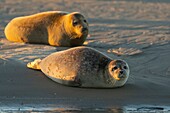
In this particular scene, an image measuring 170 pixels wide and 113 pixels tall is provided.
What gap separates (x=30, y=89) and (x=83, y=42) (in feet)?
9.37

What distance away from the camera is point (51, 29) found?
33.2 ft

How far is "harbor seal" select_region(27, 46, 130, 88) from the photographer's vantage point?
7238 millimetres

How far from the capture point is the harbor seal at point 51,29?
9.84 metres

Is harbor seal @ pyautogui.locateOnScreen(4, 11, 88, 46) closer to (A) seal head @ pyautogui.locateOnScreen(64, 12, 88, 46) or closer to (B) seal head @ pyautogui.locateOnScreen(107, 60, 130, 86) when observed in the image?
(A) seal head @ pyautogui.locateOnScreen(64, 12, 88, 46)

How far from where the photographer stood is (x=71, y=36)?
9914 millimetres

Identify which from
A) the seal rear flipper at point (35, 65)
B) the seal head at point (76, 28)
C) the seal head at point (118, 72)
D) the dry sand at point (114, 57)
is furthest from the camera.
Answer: the seal head at point (76, 28)

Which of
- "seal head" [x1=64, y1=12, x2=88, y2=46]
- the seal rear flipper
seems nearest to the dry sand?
the seal rear flipper

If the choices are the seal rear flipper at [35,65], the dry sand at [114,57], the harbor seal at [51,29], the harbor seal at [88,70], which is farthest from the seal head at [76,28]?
the harbor seal at [88,70]

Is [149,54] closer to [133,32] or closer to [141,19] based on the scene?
[133,32]

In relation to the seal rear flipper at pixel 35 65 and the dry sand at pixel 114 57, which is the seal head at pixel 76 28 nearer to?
the dry sand at pixel 114 57

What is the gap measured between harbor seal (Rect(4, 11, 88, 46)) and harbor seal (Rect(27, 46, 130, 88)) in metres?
2.26

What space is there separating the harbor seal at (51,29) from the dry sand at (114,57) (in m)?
0.23

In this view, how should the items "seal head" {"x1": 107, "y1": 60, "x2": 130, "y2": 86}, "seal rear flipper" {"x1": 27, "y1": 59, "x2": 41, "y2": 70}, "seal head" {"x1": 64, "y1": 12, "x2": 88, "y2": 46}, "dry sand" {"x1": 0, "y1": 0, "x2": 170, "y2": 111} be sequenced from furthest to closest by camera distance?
"seal head" {"x1": 64, "y1": 12, "x2": 88, "y2": 46}, "seal rear flipper" {"x1": 27, "y1": 59, "x2": 41, "y2": 70}, "seal head" {"x1": 107, "y1": 60, "x2": 130, "y2": 86}, "dry sand" {"x1": 0, "y1": 0, "x2": 170, "y2": 111}

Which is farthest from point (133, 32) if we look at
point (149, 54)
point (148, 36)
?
point (149, 54)
